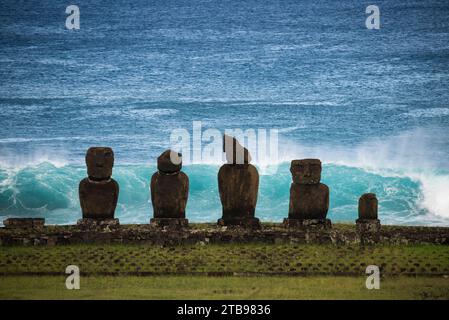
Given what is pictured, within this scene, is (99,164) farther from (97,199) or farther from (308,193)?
(308,193)

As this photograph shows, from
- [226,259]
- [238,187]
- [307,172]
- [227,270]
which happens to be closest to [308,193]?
[307,172]

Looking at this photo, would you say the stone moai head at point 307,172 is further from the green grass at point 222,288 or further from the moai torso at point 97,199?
the green grass at point 222,288

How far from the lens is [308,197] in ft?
121

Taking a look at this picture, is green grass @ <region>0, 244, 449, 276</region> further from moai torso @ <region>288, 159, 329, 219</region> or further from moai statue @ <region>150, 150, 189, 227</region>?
moai torso @ <region>288, 159, 329, 219</region>

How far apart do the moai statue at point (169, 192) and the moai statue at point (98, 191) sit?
56.7 inches

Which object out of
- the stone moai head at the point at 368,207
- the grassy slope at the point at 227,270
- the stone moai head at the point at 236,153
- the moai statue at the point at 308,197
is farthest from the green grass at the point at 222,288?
the stone moai head at the point at 368,207

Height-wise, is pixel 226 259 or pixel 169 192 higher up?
pixel 169 192

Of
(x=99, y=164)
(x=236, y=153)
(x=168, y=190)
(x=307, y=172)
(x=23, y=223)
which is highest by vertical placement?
(x=236, y=153)

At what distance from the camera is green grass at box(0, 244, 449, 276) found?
30172 mm

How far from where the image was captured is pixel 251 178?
3588cm

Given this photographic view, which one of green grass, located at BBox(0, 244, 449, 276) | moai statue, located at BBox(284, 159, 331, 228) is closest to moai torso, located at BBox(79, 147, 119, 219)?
green grass, located at BBox(0, 244, 449, 276)

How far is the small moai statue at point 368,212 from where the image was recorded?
37.7 m

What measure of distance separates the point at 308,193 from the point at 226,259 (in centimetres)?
615

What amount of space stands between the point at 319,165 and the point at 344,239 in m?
3.60
